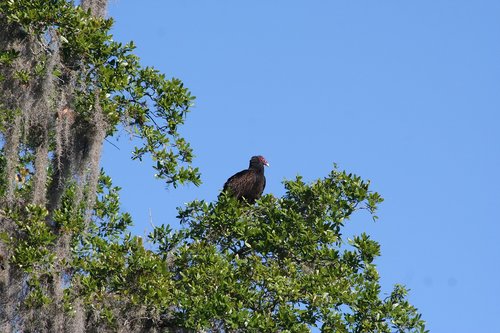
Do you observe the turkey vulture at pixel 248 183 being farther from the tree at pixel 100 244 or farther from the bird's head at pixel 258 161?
the tree at pixel 100 244

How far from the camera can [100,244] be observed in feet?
32.2

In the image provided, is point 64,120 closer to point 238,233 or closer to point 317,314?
point 238,233

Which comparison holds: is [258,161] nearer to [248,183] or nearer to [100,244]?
[248,183]

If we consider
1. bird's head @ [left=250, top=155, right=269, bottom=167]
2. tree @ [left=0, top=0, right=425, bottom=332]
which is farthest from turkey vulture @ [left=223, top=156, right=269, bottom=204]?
tree @ [left=0, top=0, right=425, bottom=332]

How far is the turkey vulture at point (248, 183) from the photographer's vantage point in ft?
41.5

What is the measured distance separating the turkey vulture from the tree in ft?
8.11

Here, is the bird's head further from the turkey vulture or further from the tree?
the tree

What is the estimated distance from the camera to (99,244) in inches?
388

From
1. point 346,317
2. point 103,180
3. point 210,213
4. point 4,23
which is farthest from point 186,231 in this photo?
point 4,23

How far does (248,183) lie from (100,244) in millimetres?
3253

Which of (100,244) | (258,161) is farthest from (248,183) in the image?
(100,244)

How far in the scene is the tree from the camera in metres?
9.09

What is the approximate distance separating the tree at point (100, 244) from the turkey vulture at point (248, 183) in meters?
2.47

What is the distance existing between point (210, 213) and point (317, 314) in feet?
4.80
